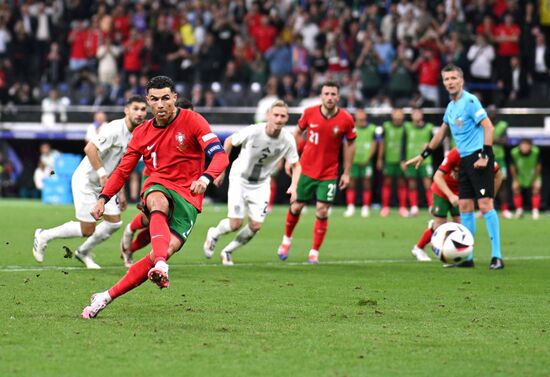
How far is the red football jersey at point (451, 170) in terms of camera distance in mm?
14281

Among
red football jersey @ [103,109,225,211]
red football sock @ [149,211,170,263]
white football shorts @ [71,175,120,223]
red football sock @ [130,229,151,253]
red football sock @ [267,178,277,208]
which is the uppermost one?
red football jersey @ [103,109,225,211]

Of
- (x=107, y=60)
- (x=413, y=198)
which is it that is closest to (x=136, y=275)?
(x=413, y=198)

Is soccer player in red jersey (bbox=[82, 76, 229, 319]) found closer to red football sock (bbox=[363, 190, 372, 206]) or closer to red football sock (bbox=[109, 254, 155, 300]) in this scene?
red football sock (bbox=[109, 254, 155, 300])

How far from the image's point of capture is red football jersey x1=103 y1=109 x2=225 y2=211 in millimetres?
8969

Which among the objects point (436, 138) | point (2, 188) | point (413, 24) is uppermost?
point (413, 24)

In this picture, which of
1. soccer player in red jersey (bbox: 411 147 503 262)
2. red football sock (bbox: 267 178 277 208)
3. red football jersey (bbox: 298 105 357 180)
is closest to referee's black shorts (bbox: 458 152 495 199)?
soccer player in red jersey (bbox: 411 147 503 262)

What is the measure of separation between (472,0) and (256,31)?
527cm

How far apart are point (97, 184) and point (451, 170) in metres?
4.29

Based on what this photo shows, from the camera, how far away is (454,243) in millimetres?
12922

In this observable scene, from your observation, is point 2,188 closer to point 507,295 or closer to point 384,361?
point 507,295

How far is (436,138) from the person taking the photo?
13766 millimetres

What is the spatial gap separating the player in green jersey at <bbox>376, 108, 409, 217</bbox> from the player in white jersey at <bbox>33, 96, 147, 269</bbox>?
Result: 12434 mm

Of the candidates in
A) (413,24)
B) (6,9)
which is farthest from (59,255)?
(6,9)

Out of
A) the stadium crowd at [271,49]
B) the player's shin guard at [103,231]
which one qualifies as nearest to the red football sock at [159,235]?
the player's shin guard at [103,231]
